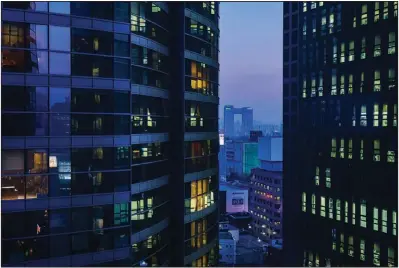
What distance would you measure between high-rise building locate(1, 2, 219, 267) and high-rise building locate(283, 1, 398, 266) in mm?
21810

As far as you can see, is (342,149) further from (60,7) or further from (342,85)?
(60,7)

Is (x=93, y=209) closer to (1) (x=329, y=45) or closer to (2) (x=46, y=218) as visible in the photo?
(2) (x=46, y=218)

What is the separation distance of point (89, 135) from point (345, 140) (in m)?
32.4

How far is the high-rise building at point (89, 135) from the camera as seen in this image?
21.9m

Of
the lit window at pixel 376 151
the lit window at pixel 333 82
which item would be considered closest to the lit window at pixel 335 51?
the lit window at pixel 333 82

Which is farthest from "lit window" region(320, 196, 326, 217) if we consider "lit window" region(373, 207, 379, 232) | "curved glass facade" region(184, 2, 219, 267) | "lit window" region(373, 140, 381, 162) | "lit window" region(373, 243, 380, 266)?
"curved glass facade" region(184, 2, 219, 267)

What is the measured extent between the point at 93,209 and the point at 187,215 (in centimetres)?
954

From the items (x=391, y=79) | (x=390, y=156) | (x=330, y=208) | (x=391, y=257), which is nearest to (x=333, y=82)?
(x=391, y=79)

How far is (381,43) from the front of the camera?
43.5 m

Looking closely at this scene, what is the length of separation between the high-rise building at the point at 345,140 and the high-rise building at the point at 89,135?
21.8 meters

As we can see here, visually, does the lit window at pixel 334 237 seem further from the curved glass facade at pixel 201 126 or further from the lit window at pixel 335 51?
the lit window at pixel 335 51

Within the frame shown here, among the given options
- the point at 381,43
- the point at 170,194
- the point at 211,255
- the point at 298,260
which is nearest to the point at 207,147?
the point at 170,194

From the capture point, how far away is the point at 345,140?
4794cm

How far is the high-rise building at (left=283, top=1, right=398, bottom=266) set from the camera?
4259 centimetres
